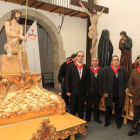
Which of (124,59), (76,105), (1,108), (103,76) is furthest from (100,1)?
(1,108)

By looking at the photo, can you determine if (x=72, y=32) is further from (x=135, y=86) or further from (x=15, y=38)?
(x=135, y=86)

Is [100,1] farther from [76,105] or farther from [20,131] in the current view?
[20,131]

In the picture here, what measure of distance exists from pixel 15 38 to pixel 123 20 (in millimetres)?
4735

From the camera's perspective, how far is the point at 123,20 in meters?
6.80

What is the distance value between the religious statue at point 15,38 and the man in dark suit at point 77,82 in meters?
0.86

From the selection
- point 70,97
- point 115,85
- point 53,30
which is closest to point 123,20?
point 53,30

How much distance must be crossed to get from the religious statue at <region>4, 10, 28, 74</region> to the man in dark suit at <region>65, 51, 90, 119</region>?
86 centimetres

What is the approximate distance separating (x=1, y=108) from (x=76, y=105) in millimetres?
1336

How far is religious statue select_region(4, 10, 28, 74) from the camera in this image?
337 centimetres

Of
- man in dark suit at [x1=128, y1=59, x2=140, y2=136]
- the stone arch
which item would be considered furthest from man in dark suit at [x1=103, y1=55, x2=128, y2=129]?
the stone arch

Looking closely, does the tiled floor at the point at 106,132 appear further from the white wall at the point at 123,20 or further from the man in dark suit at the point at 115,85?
the white wall at the point at 123,20

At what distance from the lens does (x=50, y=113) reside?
10.6 feet

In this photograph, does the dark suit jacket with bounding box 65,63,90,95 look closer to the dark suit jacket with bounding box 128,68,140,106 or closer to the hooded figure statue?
the dark suit jacket with bounding box 128,68,140,106

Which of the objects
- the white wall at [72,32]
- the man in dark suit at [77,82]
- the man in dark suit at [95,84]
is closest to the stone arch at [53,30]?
the white wall at [72,32]
